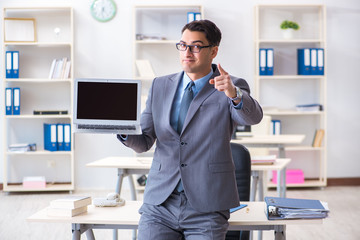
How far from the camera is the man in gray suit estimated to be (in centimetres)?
196

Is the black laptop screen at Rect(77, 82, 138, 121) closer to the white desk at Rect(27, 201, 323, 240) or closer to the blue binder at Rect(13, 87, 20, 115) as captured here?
the white desk at Rect(27, 201, 323, 240)

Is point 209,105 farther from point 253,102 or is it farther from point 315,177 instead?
point 315,177

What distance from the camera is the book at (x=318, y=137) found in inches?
245

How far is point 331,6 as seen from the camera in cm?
643

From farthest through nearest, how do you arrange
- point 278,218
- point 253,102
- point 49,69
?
point 49,69
point 278,218
point 253,102

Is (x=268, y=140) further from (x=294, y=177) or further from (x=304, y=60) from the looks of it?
(x=304, y=60)

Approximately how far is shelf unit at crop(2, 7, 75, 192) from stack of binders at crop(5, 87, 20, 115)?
238 millimetres

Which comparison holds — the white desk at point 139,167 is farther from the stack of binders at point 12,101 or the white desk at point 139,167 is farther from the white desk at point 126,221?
the stack of binders at point 12,101

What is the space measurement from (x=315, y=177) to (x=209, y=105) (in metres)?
4.83

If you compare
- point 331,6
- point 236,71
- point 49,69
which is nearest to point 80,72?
point 49,69

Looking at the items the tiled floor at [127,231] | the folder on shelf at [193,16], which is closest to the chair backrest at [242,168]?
the tiled floor at [127,231]

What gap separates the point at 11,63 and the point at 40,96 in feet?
1.73

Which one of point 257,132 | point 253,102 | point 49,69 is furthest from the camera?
point 49,69

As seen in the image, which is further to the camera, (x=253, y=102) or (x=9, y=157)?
(x=9, y=157)
